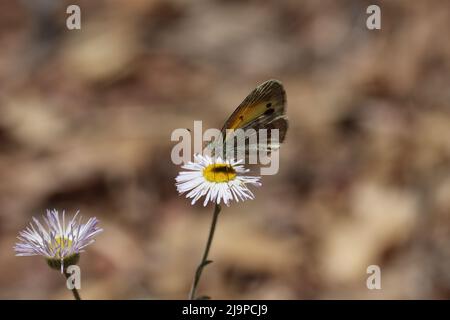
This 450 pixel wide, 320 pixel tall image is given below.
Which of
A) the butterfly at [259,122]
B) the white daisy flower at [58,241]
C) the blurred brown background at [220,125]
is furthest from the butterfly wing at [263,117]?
the blurred brown background at [220,125]

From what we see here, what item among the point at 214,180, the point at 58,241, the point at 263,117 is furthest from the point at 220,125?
the point at 58,241

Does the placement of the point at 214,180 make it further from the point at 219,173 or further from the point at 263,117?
the point at 263,117

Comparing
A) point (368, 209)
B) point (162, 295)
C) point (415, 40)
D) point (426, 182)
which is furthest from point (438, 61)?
point (162, 295)

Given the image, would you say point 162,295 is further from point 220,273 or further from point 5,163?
point 5,163

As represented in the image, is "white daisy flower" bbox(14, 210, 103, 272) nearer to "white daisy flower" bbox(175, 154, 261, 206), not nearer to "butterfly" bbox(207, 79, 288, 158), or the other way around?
"white daisy flower" bbox(175, 154, 261, 206)

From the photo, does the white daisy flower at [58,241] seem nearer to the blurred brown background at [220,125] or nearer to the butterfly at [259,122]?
the butterfly at [259,122]
